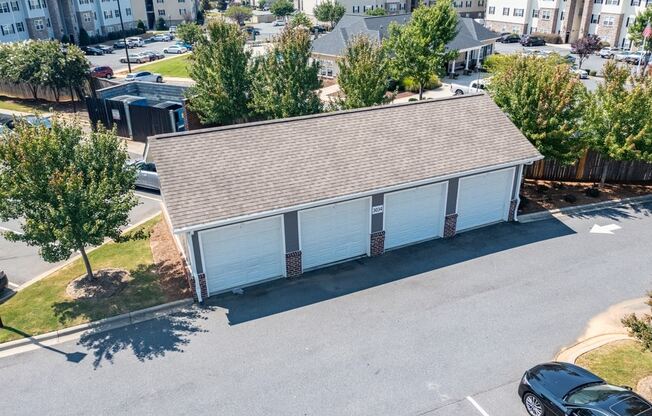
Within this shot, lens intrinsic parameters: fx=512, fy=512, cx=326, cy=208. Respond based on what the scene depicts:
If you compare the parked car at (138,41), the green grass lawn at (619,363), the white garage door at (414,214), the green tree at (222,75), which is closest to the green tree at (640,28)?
the green tree at (222,75)

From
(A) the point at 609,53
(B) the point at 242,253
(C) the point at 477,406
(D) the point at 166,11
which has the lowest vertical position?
(C) the point at 477,406

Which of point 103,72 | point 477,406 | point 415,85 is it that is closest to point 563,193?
point 477,406

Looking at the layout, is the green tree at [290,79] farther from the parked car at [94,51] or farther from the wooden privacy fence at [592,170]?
the parked car at [94,51]

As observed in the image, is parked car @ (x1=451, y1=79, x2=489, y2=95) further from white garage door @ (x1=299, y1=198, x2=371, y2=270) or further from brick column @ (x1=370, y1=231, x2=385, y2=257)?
white garage door @ (x1=299, y1=198, x2=371, y2=270)

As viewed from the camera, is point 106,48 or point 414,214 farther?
point 106,48

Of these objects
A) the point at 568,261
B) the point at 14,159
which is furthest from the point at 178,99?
the point at 568,261

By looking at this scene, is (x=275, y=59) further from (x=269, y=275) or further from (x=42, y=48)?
(x=42, y=48)

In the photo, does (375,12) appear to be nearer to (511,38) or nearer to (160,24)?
(511,38)
